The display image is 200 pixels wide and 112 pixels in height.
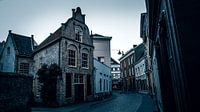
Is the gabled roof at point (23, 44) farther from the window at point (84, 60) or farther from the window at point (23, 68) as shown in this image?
the window at point (84, 60)

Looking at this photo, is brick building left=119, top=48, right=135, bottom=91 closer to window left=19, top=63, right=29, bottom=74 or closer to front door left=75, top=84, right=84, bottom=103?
front door left=75, top=84, right=84, bottom=103

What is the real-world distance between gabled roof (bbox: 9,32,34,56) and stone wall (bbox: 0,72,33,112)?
15.2 metres

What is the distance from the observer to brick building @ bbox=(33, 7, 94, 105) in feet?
62.1

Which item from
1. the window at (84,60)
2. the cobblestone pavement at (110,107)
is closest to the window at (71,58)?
Result: the window at (84,60)

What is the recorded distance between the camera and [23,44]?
2864 centimetres

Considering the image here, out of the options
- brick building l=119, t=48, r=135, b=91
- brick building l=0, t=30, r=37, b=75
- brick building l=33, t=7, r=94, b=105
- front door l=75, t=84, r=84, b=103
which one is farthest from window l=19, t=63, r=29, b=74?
brick building l=119, t=48, r=135, b=91

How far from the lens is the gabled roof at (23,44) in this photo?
2656cm

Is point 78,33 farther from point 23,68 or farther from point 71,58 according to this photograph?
point 23,68

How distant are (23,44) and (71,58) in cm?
1285

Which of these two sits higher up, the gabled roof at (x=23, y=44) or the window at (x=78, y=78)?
the gabled roof at (x=23, y=44)

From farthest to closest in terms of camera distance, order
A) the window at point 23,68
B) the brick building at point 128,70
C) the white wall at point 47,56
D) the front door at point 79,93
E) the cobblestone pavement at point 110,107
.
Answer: the brick building at point 128,70, the window at point 23,68, the front door at point 79,93, the white wall at point 47,56, the cobblestone pavement at point 110,107

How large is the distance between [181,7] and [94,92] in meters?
21.4

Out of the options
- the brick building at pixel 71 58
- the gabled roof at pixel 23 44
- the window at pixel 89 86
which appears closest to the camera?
the brick building at pixel 71 58

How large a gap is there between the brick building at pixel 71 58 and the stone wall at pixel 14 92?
5804mm
